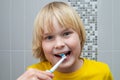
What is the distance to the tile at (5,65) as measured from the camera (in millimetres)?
1226

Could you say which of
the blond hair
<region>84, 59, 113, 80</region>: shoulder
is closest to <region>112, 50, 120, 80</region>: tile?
<region>84, 59, 113, 80</region>: shoulder

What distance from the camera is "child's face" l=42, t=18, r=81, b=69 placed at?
0.78 m

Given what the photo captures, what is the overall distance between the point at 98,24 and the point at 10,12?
0.53 metres

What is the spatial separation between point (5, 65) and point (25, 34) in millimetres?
225

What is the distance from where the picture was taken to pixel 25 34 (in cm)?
121

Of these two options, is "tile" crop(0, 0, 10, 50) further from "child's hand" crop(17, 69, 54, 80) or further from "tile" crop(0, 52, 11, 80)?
"child's hand" crop(17, 69, 54, 80)

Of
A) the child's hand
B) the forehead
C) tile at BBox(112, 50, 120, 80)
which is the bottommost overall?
tile at BBox(112, 50, 120, 80)

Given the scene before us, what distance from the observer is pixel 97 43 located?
1.20 meters

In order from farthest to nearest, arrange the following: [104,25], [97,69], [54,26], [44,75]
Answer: [104,25] → [97,69] → [54,26] → [44,75]

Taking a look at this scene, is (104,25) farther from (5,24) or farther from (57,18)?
(5,24)

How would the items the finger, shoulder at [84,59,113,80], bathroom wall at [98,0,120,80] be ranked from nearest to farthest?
the finger → shoulder at [84,59,113,80] → bathroom wall at [98,0,120,80]

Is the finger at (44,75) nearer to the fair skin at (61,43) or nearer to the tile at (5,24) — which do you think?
the fair skin at (61,43)

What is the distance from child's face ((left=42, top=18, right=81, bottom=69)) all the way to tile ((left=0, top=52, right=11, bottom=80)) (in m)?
0.48

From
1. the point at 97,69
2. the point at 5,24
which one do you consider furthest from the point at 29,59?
the point at 97,69
